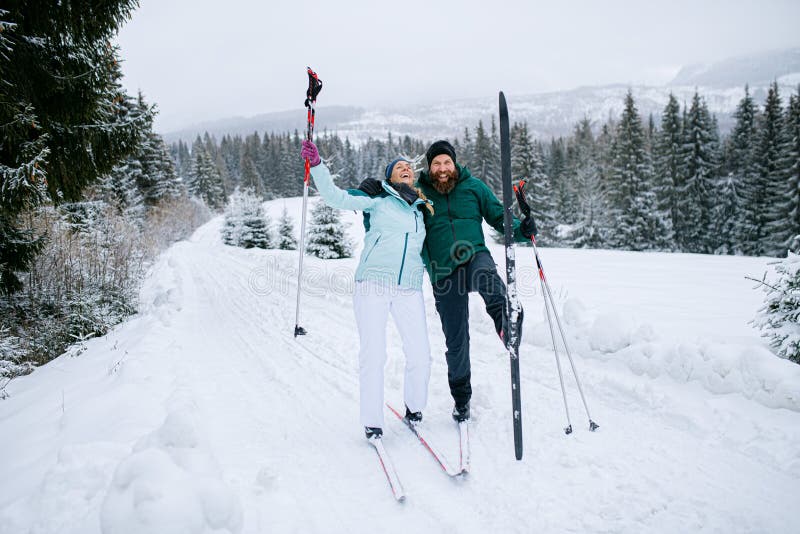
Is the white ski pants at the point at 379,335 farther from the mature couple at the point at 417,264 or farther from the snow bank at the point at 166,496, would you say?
the snow bank at the point at 166,496

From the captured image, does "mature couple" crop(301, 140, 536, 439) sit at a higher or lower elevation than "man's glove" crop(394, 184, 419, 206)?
lower

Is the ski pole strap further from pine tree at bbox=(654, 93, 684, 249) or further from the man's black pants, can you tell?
pine tree at bbox=(654, 93, 684, 249)

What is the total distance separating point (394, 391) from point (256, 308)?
4.90 m

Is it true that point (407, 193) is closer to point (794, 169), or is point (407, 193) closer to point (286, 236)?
point (286, 236)

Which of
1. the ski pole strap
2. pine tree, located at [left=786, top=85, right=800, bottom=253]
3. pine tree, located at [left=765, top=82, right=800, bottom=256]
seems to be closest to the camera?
the ski pole strap

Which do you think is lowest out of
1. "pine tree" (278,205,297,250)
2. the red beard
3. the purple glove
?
"pine tree" (278,205,297,250)

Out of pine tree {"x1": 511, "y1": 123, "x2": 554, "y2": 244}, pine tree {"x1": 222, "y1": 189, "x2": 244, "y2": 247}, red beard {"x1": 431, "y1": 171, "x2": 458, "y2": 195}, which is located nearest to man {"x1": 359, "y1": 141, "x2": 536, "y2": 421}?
red beard {"x1": 431, "y1": 171, "x2": 458, "y2": 195}

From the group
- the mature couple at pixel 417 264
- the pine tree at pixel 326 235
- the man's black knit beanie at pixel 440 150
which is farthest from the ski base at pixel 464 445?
the pine tree at pixel 326 235

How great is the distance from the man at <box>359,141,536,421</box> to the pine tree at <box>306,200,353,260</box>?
14637 millimetres

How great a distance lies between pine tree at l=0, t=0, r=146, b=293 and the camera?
14.6ft

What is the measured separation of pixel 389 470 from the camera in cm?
287

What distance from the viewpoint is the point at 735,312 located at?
6129mm

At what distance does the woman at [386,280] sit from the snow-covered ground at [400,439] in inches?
19.4

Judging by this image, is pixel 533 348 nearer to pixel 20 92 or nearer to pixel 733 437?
pixel 733 437
